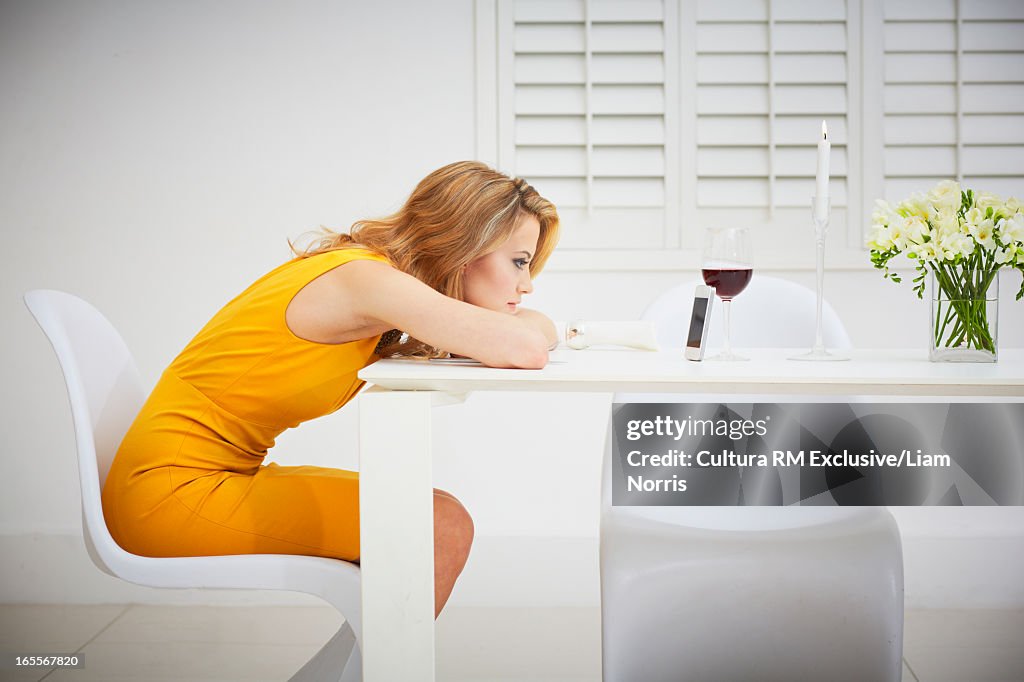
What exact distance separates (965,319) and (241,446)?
130 centimetres

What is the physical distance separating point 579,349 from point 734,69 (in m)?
1.48

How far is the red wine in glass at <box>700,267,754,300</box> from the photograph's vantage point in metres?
1.51

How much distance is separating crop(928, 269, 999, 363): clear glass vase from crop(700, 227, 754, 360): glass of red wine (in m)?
0.33

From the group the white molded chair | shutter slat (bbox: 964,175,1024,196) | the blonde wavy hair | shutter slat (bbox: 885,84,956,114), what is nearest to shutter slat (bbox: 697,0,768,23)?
shutter slat (bbox: 885,84,956,114)

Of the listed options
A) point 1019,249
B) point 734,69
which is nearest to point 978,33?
point 734,69

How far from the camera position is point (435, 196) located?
1.73m

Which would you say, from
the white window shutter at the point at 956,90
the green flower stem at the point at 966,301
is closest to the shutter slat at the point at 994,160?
the white window shutter at the point at 956,90

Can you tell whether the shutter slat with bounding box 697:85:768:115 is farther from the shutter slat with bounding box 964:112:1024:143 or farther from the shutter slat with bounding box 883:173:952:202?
the shutter slat with bounding box 964:112:1024:143

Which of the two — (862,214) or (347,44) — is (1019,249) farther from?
(347,44)

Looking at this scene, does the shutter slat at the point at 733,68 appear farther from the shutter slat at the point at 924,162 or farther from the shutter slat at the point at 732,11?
the shutter slat at the point at 924,162

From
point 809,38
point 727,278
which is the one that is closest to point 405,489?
point 727,278

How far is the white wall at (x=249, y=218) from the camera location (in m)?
2.82

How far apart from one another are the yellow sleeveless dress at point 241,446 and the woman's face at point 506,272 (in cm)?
24

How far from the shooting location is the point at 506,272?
1.76 m
